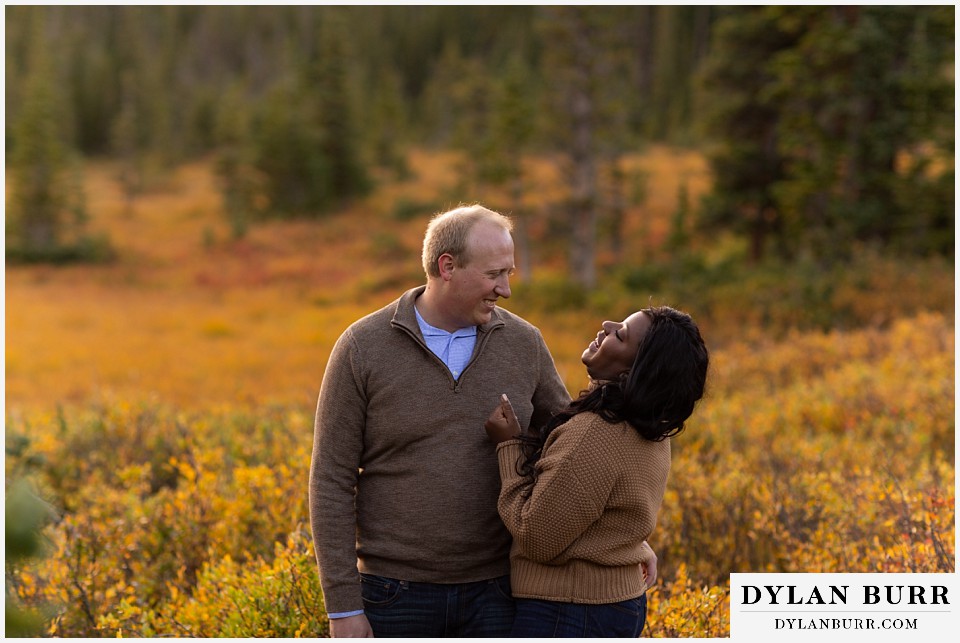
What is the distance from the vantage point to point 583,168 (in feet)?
77.4

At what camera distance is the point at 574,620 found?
2.58m

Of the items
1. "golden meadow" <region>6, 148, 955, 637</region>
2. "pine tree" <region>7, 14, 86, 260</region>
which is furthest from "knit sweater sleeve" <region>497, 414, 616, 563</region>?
"pine tree" <region>7, 14, 86, 260</region>

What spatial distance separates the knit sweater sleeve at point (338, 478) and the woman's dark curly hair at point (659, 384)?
21.3 inches

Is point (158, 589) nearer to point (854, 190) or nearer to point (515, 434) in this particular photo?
point (515, 434)

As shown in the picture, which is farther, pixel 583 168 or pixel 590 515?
pixel 583 168

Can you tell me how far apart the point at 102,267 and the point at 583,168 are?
832 inches

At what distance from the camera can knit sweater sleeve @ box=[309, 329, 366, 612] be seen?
2.61 meters

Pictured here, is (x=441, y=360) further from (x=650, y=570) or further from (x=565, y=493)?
(x=650, y=570)

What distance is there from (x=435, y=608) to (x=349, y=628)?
27 cm

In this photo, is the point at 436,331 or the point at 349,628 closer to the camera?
the point at 349,628

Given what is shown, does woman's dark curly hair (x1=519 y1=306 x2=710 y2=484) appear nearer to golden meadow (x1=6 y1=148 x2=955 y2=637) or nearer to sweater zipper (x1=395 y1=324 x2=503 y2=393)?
sweater zipper (x1=395 y1=324 x2=503 y2=393)

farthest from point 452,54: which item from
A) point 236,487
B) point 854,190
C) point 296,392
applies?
point 236,487

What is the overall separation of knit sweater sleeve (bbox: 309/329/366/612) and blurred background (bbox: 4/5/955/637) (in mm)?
637

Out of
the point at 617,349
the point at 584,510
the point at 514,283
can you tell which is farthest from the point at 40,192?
the point at 584,510
